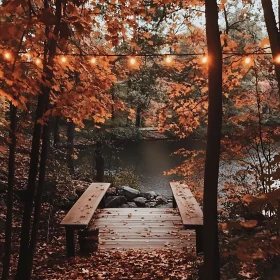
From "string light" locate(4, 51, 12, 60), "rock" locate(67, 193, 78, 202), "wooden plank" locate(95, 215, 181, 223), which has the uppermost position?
"string light" locate(4, 51, 12, 60)

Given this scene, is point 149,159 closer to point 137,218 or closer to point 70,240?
point 137,218

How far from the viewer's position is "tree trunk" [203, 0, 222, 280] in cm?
336

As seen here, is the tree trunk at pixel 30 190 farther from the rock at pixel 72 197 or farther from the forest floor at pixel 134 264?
the rock at pixel 72 197

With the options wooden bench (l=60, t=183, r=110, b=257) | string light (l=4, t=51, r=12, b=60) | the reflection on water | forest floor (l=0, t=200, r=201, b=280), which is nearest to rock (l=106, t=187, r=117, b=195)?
the reflection on water

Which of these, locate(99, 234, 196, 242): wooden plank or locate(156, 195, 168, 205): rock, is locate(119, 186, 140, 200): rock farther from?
locate(99, 234, 196, 242): wooden plank

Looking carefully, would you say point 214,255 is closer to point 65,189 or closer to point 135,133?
point 65,189

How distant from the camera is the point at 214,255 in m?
3.39

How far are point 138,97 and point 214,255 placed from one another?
59.9 feet

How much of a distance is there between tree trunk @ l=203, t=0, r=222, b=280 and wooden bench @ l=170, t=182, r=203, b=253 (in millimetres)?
2210

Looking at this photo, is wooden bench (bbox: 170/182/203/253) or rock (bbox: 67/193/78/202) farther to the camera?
rock (bbox: 67/193/78/202)

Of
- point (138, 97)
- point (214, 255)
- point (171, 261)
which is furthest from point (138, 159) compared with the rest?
point (214, 255)

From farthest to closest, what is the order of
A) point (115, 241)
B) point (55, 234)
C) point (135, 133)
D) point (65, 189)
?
1. point (135, 133)
2. point (65, 189)
3. point (55, 234)
4. point (115, 241)

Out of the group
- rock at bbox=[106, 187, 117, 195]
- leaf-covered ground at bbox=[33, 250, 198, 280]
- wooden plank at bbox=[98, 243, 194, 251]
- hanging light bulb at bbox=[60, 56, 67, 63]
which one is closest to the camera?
hanging light bulb at bbox=[60, 56, 67, 63]

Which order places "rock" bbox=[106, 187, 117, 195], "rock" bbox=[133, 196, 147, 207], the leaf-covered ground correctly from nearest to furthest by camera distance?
the leaf-covered ground < "rock" bbox=[106, 187, 117, 195] < "rock" bbox=[133, 196, 147, 207]
